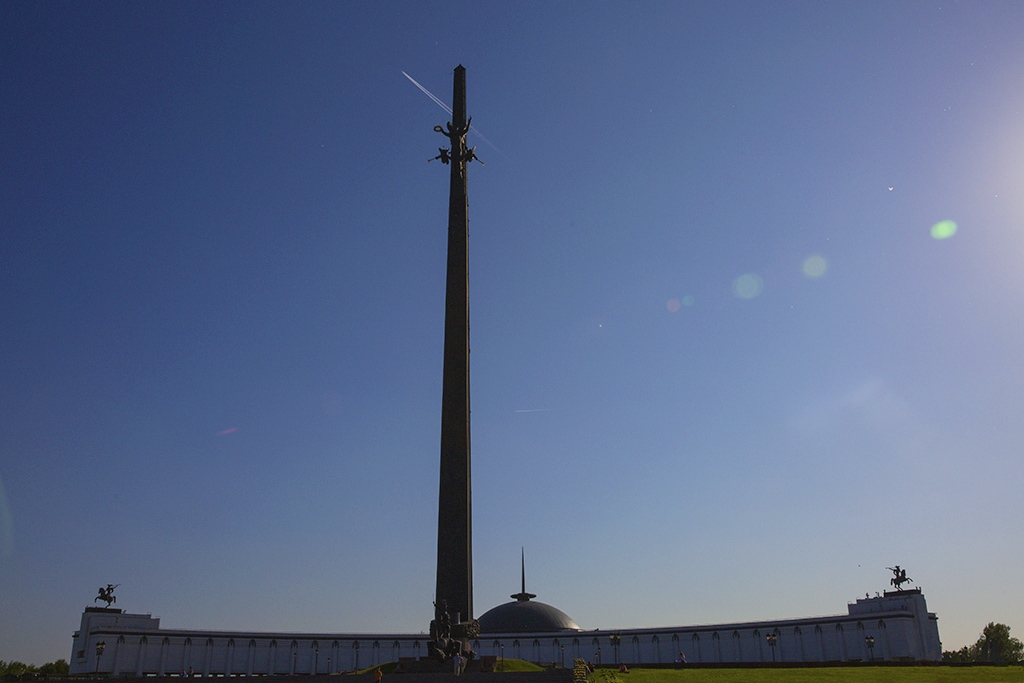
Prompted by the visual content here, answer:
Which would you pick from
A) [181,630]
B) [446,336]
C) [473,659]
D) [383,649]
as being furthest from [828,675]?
[181,630]

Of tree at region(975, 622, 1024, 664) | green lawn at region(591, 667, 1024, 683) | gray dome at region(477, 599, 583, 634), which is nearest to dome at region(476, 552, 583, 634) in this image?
gray dome at region(477, 599, 583, 634)

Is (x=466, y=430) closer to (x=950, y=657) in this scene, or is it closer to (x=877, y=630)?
(x=877, y=630)

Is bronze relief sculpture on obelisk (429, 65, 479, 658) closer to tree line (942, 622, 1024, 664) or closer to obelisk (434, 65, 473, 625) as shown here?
obelisk (434, 65, 473, 625)

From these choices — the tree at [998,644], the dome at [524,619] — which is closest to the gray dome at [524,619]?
the dome at [524,619]

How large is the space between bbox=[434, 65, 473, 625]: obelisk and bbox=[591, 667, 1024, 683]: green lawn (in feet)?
26.4

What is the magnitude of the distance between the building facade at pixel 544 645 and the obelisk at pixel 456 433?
1764 inches

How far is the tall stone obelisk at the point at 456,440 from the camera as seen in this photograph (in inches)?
1577

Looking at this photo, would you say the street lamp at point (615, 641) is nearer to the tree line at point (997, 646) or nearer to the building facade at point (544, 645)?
the building facade at point (544, 645)

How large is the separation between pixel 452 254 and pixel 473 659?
74.6 feet

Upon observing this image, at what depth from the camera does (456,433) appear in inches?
1689

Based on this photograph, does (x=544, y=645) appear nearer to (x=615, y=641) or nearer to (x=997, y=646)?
(x=615, y=641)

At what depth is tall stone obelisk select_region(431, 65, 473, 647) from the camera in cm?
4006

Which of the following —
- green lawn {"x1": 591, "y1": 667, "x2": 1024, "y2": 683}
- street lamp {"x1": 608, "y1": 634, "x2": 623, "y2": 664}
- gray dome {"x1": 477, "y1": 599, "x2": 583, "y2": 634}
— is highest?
gray dome {"x1": 477, "y1": 599, "x2": 583, "y2": 634}

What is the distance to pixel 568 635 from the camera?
87688mm
